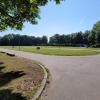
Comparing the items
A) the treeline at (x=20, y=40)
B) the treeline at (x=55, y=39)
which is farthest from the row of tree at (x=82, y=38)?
the treeline at (x=20, y=40)

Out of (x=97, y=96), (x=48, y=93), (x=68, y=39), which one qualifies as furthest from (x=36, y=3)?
(x=68, y=39)

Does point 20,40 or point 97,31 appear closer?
point 97,31

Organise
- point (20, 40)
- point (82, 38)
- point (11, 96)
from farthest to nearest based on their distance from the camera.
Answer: point (20, 40), point (82, 38), point (11, 96)

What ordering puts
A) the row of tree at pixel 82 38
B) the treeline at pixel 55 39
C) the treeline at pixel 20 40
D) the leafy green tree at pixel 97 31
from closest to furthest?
1. the leafy green tree at pixel 97 31
2. the row of tree at pixel 82 38
3. the treeline at pixel 55 39
4. the treeline at pixel 20 40

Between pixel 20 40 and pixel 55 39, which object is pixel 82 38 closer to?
pixel 55 39

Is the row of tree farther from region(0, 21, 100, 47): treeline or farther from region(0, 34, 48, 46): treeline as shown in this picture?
region(0, 34, 48, 46): treeline

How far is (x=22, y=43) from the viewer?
167875mm

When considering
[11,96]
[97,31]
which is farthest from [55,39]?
[11,96]

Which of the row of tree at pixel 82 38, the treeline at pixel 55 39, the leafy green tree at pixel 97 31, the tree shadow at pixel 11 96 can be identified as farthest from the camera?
the treeline at pixel 55 39

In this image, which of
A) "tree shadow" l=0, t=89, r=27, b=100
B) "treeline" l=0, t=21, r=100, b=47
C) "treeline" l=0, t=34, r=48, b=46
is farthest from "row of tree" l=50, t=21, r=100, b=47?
"tree shadow" l=0, t=89, r=27, b=100

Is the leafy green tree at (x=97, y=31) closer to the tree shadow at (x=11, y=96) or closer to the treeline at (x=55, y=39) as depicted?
the treeline at (x=55, y=39)

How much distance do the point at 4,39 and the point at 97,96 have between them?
154m

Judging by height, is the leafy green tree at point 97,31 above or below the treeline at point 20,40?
above

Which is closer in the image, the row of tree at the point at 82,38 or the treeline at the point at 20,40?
the row of tree at the point at 82,38
